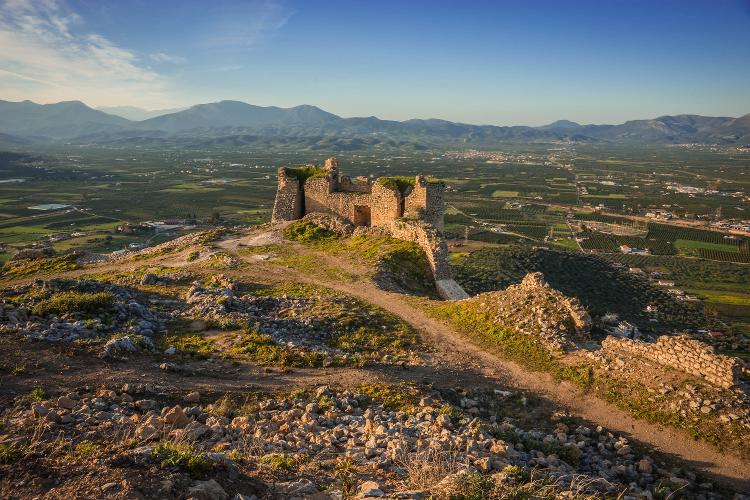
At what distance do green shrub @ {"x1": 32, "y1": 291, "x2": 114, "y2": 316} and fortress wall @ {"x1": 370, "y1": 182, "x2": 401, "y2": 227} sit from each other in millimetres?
17404

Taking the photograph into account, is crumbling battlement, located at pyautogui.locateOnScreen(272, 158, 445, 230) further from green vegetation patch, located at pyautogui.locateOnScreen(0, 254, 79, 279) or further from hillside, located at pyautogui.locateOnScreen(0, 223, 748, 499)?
green vegetation patch, located at pyautogui.locateOnScreen(0, 254, 79, 279)

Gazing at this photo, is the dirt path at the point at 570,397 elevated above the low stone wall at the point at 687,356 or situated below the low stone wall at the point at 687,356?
below

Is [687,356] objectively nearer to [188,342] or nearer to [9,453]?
[188,342]

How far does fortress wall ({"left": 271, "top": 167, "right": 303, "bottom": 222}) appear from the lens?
1308 inches

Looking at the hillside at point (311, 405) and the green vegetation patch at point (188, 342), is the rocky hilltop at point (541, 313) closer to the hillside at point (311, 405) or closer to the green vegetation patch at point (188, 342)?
the hillside at point (311, 405)

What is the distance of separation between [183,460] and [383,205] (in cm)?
2444

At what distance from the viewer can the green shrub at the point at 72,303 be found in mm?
13750


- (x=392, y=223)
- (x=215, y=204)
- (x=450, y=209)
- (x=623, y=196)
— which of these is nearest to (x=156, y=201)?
(x=215, y=204)

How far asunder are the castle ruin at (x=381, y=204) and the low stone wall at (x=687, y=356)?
379 inches

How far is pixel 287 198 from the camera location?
33.3m

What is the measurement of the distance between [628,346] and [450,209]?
121333 millimetres

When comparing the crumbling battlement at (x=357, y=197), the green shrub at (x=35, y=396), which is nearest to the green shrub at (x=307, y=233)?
the crumbling battlement at (x=357, y=197)

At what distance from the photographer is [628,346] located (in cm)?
1276

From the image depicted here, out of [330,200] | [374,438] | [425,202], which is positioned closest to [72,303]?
[374,438]
